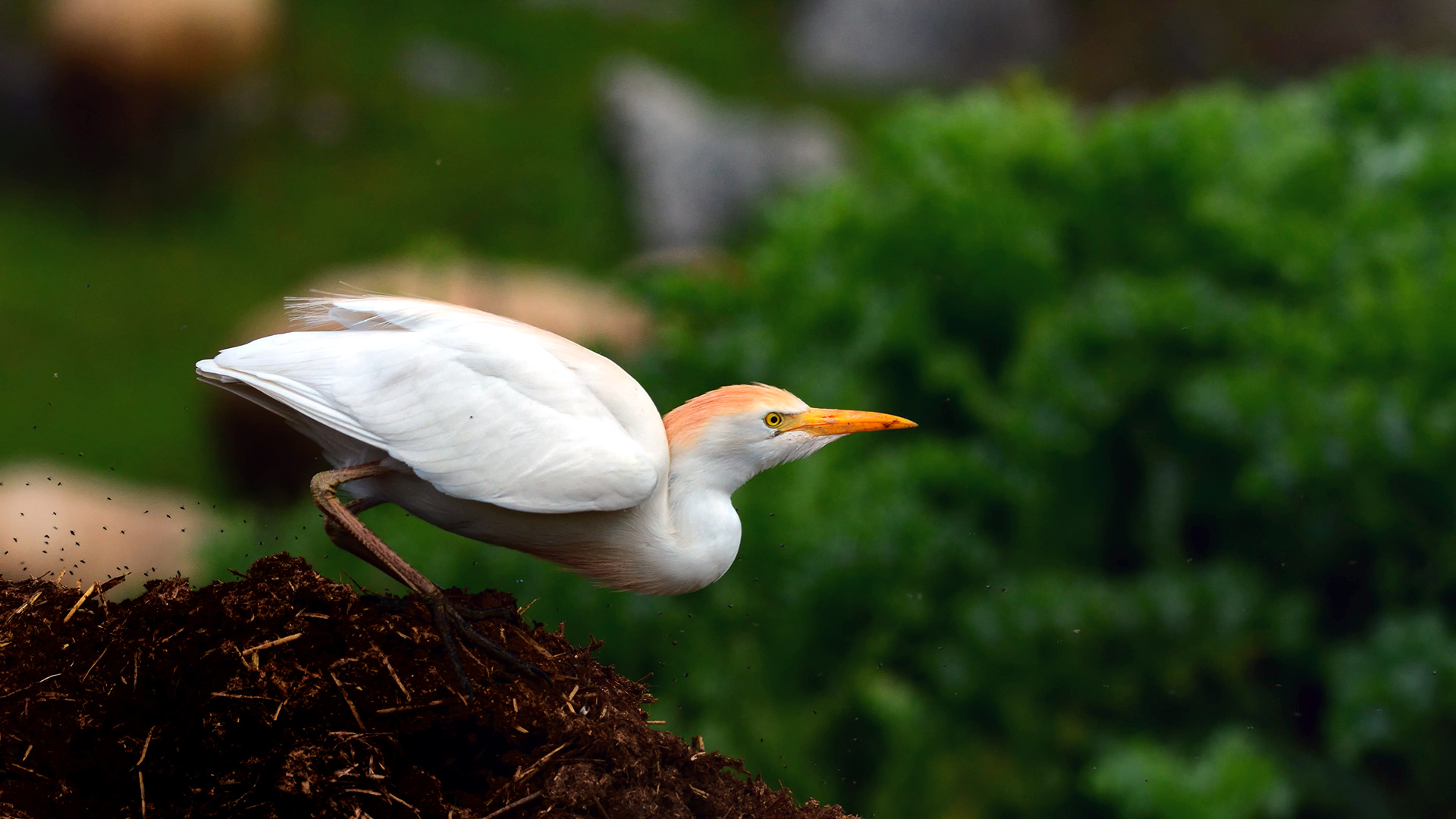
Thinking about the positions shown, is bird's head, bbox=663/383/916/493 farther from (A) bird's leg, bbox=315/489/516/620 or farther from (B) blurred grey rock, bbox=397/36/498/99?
(B) blurred grey rock, bbox=397/36/498/99

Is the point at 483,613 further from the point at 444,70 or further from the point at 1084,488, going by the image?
the point at 444,70

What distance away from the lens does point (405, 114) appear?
10.4 m

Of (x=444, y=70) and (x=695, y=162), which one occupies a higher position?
(x=444, y=70)

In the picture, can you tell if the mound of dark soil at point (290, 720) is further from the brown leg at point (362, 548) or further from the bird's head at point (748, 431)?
the bird's head at point (748, 431)

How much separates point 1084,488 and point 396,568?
13.3ft

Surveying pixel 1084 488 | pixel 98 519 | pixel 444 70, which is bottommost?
pixel 98 519

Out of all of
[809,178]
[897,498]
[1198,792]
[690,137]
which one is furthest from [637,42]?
[1198,792]

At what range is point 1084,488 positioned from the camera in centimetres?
516

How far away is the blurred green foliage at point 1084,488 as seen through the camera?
402 centimetres

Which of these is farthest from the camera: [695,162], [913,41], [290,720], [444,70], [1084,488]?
[913,41]

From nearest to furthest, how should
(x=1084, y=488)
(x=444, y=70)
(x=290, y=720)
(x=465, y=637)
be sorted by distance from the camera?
1. (x=290, y=720)
2. (x=465, y=637)
3. (x=1084, y=488)
4. (x=444, y=70)

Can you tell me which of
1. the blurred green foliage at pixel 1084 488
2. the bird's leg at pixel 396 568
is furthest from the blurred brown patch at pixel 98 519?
the bird's leg at pixel 396 568

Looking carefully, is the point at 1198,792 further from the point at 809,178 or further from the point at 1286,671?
the point at 809,178

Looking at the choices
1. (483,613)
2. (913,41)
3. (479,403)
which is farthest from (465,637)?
(913,41)
